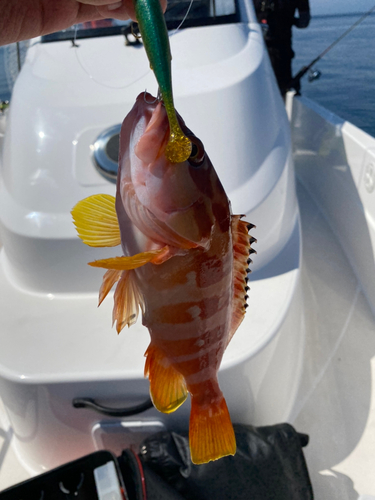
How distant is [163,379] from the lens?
2.26 feet

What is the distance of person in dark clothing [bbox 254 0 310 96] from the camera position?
3.92 meters

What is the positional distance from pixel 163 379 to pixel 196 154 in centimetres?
37

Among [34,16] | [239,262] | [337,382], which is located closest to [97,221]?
[239,262]

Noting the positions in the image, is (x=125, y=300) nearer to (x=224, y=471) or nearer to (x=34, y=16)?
(x=34, y=16)

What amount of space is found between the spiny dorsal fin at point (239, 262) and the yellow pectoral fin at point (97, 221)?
192 mm

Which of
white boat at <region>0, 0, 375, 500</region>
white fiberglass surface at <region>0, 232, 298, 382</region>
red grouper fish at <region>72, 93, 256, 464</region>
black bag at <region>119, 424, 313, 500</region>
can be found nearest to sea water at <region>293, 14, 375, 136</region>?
white boat at <region>0, 0, 375, 500</region>

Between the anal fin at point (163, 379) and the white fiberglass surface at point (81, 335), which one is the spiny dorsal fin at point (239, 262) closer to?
the anal fin at point (163, 379)

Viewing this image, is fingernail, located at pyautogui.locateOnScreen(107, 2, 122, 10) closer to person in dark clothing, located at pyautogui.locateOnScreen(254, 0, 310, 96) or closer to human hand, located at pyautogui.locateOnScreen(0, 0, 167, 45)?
human hand, located at pyautogui.locateOnScreen(0, 0, 167, 45)

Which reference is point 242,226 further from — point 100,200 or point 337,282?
point 337,282

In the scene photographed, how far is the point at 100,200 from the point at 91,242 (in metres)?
0.07

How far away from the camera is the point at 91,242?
0.63 m

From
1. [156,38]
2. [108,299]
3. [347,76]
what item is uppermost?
[156,38]

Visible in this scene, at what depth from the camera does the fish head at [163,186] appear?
→ 1.86 feet

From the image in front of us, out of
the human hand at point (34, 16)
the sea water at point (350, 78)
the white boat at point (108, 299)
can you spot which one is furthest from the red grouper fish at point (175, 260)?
the sea water at point (350, 78)
